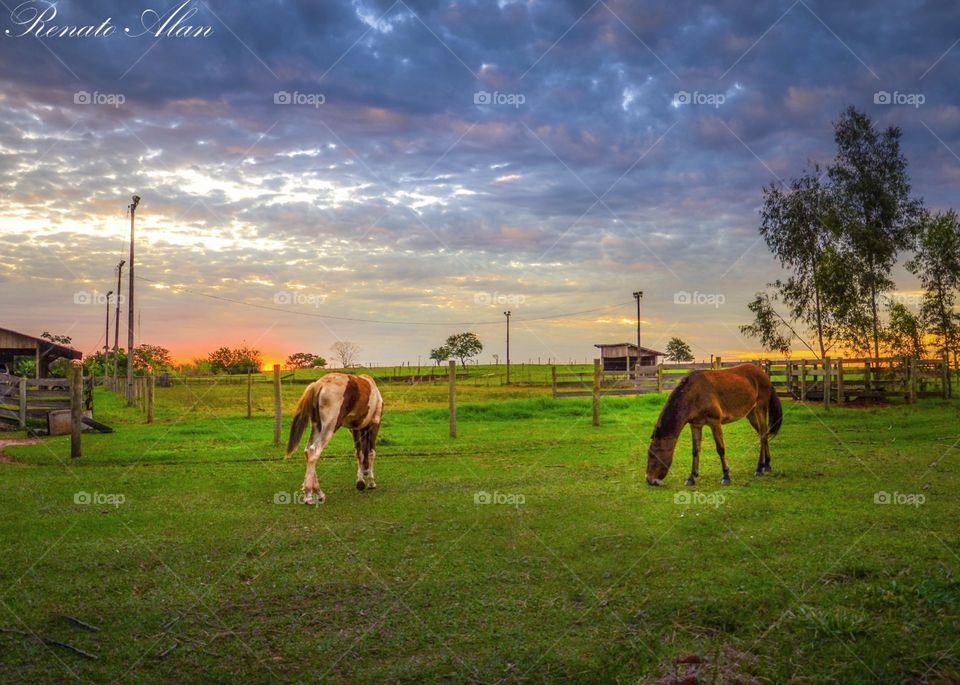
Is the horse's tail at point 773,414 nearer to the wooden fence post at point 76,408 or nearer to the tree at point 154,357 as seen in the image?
the wooden fence post at point 76,408

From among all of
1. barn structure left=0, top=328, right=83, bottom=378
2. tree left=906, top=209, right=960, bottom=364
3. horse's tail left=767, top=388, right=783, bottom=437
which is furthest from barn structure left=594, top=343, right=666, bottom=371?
horse's tail left=767, top=388, right=783, bottom=437

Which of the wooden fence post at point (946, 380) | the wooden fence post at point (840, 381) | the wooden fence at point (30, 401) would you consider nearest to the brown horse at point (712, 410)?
the wooden fence post at point (840, 381)

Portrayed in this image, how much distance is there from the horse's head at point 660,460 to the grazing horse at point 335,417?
457 cm

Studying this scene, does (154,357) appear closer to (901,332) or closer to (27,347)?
(27,347)

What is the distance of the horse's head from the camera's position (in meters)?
10.7

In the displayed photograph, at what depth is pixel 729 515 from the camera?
8.43m

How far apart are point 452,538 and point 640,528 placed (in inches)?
88.2

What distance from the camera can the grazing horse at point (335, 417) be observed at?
9781 millimetres

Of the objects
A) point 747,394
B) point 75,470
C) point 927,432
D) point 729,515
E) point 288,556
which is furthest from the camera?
point 927,432

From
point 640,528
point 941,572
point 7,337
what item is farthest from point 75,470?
point 7,337

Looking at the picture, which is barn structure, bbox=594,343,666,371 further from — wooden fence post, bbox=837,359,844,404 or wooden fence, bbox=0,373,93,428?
wooden fence, bbox=0,373,93,428

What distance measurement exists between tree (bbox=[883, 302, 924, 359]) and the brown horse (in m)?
26.0

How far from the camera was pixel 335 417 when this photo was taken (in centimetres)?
1027

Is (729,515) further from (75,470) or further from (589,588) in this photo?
(75,470)
